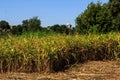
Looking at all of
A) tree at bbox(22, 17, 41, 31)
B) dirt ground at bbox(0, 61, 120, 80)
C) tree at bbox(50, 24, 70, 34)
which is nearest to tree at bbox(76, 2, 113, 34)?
tree at bbox(50, 24, 70, 34)

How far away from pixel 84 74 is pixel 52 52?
831 millimetres

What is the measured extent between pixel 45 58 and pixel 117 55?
228 cm

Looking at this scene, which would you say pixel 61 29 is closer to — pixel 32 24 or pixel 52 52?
pixel 32 24

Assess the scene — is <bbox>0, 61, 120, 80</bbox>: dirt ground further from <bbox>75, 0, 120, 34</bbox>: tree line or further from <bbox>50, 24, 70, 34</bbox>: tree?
<bbox>75, 0, 120, 34</bbox>: tree line

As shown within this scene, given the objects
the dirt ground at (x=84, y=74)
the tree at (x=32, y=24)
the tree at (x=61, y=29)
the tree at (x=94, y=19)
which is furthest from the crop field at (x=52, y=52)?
the tree at (x=94, y=19)

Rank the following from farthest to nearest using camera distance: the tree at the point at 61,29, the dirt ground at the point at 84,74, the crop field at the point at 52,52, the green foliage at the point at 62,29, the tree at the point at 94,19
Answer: the tree at the point at 94,19 → the tree at the point at 61,29 → the green foliage at the point at 62,29 → the crop field at the point at 52,52 → the dirt ground at the point at 84,74

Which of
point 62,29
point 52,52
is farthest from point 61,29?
point 52,52

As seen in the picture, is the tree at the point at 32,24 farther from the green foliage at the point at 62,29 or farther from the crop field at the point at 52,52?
the crop field at the point at 52,52

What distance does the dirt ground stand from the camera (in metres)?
7.11

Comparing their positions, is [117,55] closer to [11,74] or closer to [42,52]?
[42,52]

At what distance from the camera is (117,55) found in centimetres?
927

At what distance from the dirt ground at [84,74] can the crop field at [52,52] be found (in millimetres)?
243

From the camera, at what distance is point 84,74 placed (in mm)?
7602

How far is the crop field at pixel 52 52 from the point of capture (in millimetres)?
7727
